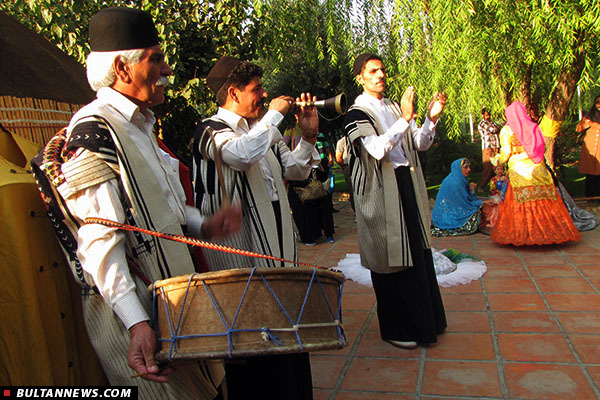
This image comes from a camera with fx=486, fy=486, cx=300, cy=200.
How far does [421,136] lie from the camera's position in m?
3.70

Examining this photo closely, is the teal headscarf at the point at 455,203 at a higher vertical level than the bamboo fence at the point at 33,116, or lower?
lower

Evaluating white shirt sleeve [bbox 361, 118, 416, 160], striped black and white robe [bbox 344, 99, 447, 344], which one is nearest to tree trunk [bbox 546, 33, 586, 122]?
striped black and white robe [bbox 344, 99, 447, 344]

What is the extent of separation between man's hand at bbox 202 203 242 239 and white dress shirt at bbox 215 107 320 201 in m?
0.42

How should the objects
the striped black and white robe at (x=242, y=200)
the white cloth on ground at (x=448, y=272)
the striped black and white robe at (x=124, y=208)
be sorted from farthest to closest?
the white cloth on ground at (x=448, y=272) → the striped black and white robe at (x=242, y=200) → the striped black and white robe at (x=124, y=208)

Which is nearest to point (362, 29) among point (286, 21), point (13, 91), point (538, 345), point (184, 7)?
point (286, 21)

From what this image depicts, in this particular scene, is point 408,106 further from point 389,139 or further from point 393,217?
point 393,217

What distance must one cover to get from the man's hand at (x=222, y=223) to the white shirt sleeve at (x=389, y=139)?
1532mm

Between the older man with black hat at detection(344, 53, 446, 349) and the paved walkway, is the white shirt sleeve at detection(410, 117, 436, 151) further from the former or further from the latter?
the paved walkway

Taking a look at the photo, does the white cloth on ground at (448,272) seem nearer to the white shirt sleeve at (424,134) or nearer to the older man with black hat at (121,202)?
the white shirt sleeve at (424,134)

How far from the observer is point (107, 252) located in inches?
58.1

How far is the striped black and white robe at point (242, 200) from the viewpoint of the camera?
239cm

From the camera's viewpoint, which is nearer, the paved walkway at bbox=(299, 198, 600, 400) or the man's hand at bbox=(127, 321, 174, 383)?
the man's hand at bbox=(127, 321, 174, 383)

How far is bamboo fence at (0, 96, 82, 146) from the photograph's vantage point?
6.40ft

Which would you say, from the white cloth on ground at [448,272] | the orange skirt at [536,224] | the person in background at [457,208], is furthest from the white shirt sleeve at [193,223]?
the person in background at [457,208]
